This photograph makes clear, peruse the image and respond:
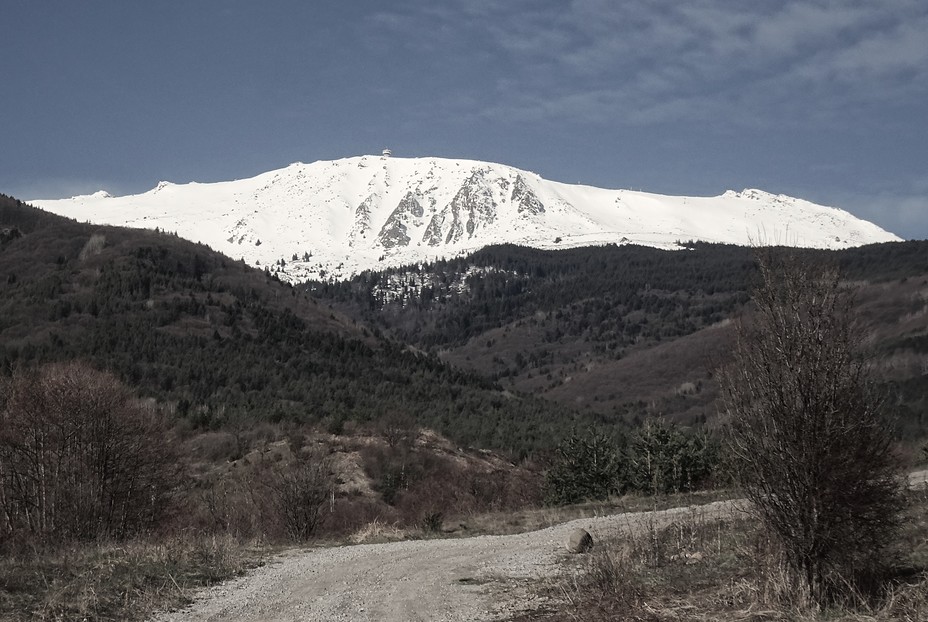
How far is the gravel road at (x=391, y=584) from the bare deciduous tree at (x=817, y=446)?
100 cm

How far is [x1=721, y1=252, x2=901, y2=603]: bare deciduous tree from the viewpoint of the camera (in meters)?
10.5

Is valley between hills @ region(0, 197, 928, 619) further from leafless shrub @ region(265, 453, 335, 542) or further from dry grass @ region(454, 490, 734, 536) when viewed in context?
dry grass @ region(454, 490, 734, 536)

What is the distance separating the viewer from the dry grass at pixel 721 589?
33.3 ft

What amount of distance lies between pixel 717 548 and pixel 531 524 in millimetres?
11881

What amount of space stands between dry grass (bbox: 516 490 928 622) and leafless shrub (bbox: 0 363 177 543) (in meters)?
22.7

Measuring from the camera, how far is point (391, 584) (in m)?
15.2

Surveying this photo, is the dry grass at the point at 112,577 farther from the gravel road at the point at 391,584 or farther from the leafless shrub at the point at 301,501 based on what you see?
the leafless shrub at the point at 301,501

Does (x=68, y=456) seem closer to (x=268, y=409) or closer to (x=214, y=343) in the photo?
(x=268, y=409)

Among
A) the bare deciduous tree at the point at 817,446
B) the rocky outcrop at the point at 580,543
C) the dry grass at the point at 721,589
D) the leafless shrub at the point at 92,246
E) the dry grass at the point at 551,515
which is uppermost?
the leafless shrub at the point at 92,246

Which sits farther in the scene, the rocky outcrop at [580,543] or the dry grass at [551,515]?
the dry grass at [551,515]

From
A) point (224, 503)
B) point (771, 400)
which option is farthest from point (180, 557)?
point (224, 503)

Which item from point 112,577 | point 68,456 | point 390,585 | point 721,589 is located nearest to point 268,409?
point 68,456

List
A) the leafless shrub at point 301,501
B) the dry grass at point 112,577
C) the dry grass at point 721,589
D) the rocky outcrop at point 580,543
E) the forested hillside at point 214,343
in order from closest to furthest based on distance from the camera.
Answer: the dry grass at point 721,589, the dry grass at point 112,577, the rocky outcrop at point 580,543, the leafless shrub at point 301,501, the forested hillside at point 214,343

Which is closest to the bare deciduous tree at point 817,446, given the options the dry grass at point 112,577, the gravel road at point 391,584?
the gravel road at point 391,584
